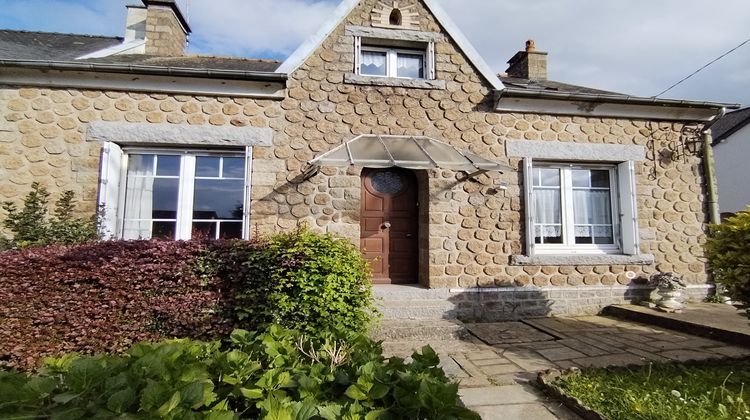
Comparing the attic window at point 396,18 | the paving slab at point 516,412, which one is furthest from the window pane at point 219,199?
the paving slab at point 516,412

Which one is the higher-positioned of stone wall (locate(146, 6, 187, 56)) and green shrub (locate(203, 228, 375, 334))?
stone wall (locate(146, 6, 187, 56))

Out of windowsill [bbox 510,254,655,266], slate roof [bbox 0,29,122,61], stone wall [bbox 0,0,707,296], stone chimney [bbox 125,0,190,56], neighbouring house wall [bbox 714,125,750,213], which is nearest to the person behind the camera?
stone wall [bbox 0,0,707,296]

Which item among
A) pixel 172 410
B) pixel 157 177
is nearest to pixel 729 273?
pixel 172 410

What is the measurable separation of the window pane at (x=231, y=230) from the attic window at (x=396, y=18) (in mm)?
4985

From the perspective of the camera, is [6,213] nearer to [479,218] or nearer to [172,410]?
[172,410]

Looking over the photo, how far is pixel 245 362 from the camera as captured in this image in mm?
2039

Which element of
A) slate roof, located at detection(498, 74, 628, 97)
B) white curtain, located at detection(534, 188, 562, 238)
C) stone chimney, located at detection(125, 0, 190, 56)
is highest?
stone chimney, located at detection(125, 0, 190, 56)

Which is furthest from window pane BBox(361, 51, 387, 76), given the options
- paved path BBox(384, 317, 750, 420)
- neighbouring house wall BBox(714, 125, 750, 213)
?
neighbouring house wall BBox(714, 125, 750, 213)

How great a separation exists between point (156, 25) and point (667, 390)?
1101cm

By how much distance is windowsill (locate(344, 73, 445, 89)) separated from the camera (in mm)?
6691

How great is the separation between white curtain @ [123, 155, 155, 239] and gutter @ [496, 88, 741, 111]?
22.1 feet

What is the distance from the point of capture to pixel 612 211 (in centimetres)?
743

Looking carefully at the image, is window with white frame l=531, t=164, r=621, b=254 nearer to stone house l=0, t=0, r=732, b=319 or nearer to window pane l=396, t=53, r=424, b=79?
stone house l=0, t=0, r=732, b=319

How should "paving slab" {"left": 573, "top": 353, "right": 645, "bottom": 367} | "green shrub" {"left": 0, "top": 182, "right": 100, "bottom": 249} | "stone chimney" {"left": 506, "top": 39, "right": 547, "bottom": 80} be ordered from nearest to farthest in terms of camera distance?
"paving slab" {"left": 573, "top": 353, "right": 645, "bottom": 367} → "green shrub" {"left": 0, "top": 182, "right": 100, "bottom": 249} → "stone chimney" {"left": 506, "top": 39, "right": 547, "bottom": 80}
